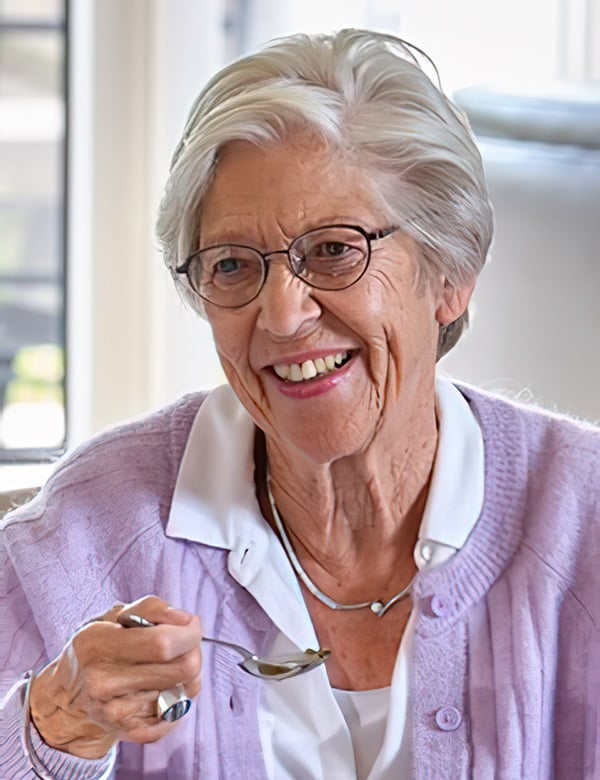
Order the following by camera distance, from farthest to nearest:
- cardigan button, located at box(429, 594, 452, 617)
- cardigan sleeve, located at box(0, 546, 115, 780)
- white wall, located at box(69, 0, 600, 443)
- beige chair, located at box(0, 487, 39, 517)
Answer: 1. white wall, located at box(69, 0, 600, 443)
2. beige chair, located at box(0, 487, 39, 517)
3. cardigan button, located at box(429, 594, 452, 617)
4. cardigan sleeve, located at box(0, 546, 115, 780)

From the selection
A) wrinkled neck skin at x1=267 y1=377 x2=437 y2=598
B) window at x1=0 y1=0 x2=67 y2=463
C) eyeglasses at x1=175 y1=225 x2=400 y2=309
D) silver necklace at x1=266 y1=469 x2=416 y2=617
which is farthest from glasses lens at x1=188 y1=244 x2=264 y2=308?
window at x1=0 y1=0 x2=67 y2=463

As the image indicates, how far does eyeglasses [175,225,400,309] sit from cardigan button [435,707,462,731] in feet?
1.50

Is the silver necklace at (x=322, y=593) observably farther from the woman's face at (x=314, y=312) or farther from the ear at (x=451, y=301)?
the ear at (x=451, y=301)

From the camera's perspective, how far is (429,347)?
138 centimetres

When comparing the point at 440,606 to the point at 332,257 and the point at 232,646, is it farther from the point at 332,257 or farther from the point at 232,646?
the point at 332,257

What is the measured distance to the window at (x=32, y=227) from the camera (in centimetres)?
317

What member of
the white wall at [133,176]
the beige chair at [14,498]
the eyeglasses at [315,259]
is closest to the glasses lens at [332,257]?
the eyeglasses at [315,259]

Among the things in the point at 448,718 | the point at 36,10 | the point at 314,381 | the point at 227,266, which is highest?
the point at 36,10

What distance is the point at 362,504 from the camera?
1.44 metres

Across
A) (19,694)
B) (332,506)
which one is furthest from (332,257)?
(19,694)

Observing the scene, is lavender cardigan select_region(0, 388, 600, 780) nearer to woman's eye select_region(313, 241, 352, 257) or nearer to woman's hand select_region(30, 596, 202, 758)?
woman's hand select_region(30, 596, 202, 758)

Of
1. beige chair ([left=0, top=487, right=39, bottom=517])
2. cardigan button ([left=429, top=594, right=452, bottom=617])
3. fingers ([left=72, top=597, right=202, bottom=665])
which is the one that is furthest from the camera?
beige chair ([left=0, top=487, right=39, bottom=517])

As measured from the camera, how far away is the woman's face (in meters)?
1.27

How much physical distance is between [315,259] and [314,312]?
0.05 meters
